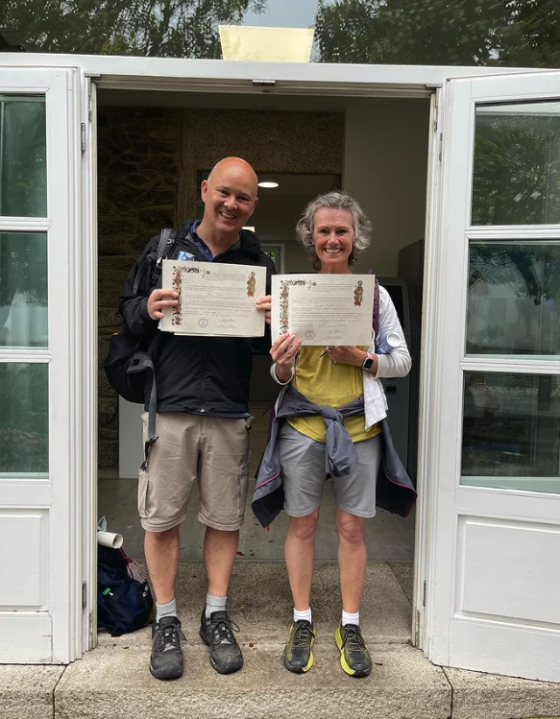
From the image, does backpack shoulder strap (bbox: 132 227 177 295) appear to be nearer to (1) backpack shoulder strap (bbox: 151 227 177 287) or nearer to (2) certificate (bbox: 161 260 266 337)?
(1) backpack shoulder strap (bbox: 151 227 177 287)

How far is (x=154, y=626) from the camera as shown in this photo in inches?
85.1

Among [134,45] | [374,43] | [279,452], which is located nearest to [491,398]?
[279,452]

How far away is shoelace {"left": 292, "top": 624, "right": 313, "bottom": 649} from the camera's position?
6.77 feet

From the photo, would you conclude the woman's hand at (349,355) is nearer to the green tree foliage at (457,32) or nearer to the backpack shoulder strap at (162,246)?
the backpack shoulder strap at (162,246)

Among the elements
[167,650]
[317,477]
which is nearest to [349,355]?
[317,477]

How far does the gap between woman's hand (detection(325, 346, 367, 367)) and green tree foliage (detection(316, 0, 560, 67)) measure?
87.4 inches

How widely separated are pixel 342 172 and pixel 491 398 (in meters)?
3.25

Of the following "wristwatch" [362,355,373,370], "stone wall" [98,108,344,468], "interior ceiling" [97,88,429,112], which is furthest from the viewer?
"stone wall" [98,108,344,468]

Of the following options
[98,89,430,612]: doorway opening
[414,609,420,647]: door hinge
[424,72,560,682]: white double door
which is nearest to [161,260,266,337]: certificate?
[424,72,560,682]: white double door

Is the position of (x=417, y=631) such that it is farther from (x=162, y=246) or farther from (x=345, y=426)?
(x=162, y=246)

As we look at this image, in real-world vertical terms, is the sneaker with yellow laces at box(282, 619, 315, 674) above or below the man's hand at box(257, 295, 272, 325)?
below

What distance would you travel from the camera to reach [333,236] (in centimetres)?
196

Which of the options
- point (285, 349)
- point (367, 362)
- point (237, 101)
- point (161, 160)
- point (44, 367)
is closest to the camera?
point (285, 349)

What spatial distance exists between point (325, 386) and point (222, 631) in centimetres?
106
